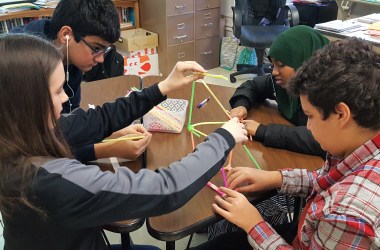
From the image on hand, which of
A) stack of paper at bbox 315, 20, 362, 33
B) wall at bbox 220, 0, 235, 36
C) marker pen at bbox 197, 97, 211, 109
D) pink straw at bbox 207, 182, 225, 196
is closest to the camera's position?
pink straw at bbox 207, 182, 225, 196

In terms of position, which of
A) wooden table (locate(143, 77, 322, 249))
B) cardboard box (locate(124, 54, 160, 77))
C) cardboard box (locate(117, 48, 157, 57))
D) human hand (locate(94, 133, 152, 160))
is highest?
human hand (locate(94, 133, 152, 160))

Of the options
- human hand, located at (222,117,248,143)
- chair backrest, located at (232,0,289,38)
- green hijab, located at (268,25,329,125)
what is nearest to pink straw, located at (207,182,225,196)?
human hand, located at (222,117,248,143)

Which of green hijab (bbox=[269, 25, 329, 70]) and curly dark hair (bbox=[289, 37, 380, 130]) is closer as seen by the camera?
curly dark hair (bbox=[289, 37, 380, 130])

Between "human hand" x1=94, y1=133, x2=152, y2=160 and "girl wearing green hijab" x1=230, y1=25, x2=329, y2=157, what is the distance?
1.43ft

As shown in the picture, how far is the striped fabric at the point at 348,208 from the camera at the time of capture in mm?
779

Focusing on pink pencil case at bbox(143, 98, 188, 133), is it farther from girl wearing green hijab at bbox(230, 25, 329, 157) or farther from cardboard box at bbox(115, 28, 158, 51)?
cardboard box at bbox(115, 28, 158, 51)

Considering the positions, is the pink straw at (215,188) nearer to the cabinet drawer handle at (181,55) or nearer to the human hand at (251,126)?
the human hand at (251,126)

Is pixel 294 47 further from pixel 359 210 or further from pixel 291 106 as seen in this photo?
pixel 359 210

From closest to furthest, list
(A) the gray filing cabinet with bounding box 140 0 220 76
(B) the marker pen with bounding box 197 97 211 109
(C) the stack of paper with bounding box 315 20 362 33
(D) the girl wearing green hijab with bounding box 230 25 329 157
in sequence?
(D) the girl wearing green hijab with bounding box 230 25 329 157
(B) the marker pen with bounding box 197 97 211 109
(C) the stack of paper with bounding box 315 20 362 33
(A) the gray filing cabinet with bounding box 140 0 220 76

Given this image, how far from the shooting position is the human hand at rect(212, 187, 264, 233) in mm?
1027

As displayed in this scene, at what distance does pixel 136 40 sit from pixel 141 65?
302 millimetres

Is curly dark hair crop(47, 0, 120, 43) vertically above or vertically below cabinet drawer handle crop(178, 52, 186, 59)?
above

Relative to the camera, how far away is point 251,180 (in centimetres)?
115

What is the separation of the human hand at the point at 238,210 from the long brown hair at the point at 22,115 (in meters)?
0.48
